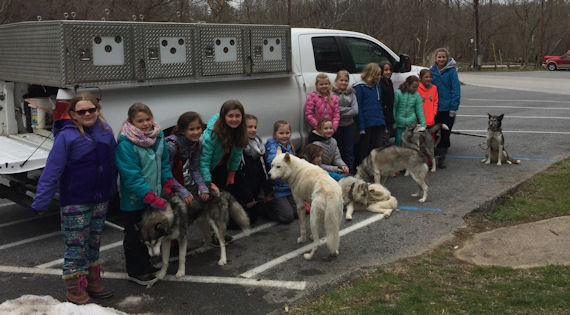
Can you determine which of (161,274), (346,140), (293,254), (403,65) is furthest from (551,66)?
(161,274)

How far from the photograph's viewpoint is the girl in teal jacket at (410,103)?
329 inches

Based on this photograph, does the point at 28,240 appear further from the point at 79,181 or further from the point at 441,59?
the point at 441,59

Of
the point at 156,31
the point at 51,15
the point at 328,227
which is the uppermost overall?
the point at 51,15

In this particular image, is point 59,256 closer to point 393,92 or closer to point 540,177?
point 393,92

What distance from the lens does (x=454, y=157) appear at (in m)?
9.78

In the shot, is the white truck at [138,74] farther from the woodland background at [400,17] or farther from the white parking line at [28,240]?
the woodland background at [400,17]

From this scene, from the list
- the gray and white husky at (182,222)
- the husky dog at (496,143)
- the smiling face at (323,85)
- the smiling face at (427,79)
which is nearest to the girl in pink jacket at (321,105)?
the smiling face at (323,85)

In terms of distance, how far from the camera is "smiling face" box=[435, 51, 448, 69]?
29.9 feet

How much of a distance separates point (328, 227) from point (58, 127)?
256 centimetres

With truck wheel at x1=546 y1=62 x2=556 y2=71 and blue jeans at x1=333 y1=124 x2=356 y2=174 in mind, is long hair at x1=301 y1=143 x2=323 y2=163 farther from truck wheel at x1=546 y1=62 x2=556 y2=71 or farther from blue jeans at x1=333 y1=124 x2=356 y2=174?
truck wheel at x1=546 y1=62 x2=556 y2=71

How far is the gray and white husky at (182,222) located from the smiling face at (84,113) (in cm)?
92

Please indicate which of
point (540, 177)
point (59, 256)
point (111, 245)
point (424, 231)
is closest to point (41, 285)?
point (59, 256)

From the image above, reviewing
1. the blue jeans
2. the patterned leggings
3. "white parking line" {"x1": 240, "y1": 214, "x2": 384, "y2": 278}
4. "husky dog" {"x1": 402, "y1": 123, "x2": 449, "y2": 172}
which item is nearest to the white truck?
the blue jeans

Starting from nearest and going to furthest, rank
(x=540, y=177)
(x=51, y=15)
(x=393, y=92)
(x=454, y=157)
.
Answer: (x=540, y=177) < (x=393, y=92) < (x=454, y=157) < (x=51, y=15)
